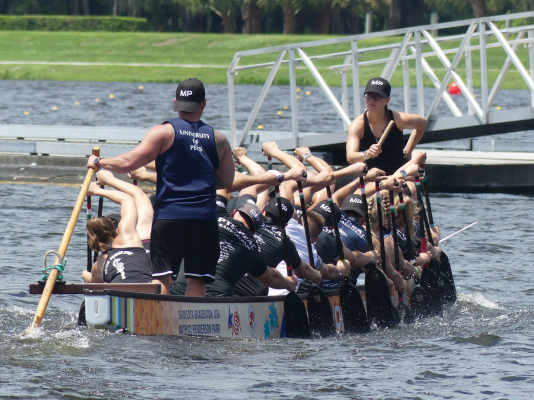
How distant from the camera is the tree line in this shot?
62.2 m

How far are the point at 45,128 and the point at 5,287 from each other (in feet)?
37.3

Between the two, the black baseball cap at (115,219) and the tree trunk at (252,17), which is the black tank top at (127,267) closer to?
the black baseball cap at (115,219)

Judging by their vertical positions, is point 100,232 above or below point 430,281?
above

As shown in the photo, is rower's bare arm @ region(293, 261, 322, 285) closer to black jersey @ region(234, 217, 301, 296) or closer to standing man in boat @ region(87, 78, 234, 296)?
black jersey @ region(234, 217, 301, 296)

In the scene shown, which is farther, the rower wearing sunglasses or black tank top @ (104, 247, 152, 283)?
the rower wearing sunglasses

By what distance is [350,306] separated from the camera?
934 cm

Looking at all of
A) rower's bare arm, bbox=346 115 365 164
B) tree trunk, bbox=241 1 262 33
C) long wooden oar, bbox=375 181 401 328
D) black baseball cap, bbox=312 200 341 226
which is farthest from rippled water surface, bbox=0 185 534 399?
tree trunk, bbox=241 1 262 33

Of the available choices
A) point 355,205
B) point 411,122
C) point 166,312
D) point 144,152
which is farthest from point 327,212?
point 144,152

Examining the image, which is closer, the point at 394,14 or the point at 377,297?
the point at 377,297

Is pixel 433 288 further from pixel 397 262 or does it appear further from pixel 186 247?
pixel 186 247

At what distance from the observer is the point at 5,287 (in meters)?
11.2

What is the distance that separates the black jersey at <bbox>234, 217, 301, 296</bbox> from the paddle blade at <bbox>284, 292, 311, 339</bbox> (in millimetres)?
235

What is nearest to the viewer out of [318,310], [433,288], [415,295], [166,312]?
[166,312]

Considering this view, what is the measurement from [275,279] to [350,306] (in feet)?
3.41
